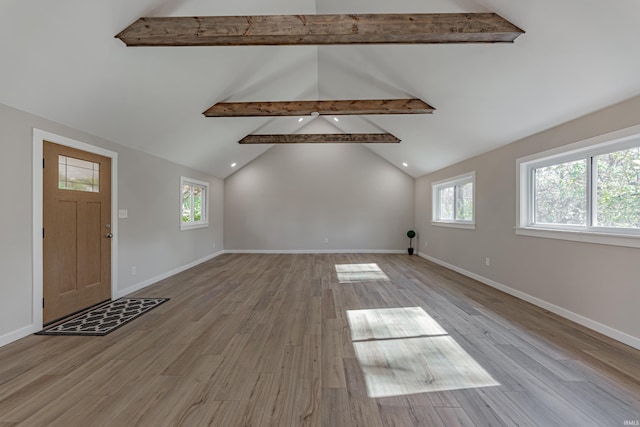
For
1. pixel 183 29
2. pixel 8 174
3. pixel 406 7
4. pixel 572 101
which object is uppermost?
pixel 406 7

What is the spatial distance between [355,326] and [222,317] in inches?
58.3

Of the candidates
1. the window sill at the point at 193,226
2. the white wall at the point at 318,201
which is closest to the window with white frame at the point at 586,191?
the white wall at the point at 318,201

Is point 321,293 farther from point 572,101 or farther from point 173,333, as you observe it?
point 572,101

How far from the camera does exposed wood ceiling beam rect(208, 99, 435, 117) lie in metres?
4.68

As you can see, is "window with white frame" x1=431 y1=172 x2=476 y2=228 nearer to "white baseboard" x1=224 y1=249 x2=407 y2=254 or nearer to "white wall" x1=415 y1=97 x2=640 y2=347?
"white wall" x1=415 y1=97 x2=640 y2=347

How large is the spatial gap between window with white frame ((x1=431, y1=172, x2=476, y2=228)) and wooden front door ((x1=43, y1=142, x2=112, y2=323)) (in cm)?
580

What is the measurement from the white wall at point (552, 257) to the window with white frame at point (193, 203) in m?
5.59

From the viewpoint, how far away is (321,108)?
506cm

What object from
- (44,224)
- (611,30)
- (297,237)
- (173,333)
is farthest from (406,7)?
(297,237)

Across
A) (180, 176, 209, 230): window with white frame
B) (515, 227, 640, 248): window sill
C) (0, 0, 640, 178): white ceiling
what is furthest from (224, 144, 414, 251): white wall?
(515, 227, 640, 248): window sill

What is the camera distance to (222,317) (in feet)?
10.8

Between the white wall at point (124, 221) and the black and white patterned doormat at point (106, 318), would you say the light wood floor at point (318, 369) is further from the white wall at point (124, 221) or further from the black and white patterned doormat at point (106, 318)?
the white wall at point (124, 221)

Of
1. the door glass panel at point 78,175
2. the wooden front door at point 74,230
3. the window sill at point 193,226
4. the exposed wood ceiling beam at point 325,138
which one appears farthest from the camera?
the exposed wood ceiling beam at point 325,138

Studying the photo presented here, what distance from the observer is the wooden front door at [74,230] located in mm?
3084
